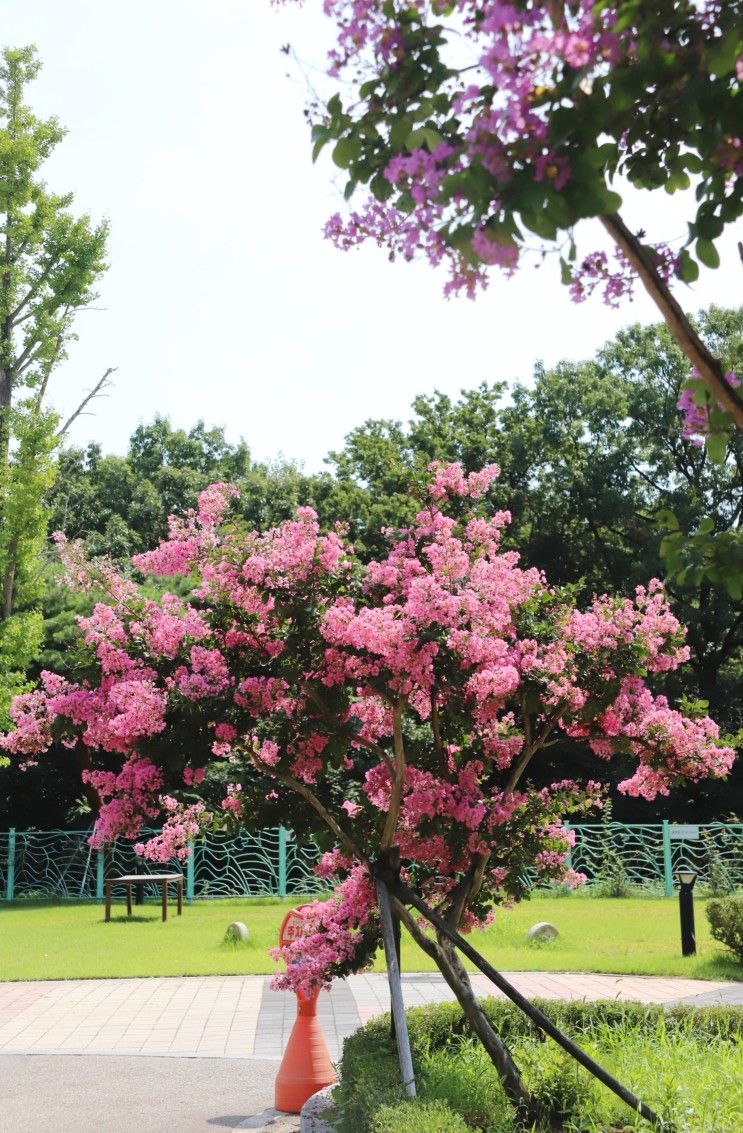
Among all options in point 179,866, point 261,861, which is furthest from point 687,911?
point 179,866

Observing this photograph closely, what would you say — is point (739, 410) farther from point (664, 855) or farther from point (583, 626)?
point (664, 855)

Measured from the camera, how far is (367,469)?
31.8 meters

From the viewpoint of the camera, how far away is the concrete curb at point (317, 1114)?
571 centimetres

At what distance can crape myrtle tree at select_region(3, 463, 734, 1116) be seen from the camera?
5.60m

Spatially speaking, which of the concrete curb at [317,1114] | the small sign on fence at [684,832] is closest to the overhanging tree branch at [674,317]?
the concrete curb at [317,1114]

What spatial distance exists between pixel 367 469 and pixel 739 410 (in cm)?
2938

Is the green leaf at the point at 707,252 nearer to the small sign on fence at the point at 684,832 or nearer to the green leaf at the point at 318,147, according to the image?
the green leaf at the point at 318,147

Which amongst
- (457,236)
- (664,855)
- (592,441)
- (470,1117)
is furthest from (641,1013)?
(592,441)

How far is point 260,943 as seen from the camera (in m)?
14.1

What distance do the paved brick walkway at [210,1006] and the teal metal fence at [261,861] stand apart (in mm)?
8404

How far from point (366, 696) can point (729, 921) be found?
304 inches

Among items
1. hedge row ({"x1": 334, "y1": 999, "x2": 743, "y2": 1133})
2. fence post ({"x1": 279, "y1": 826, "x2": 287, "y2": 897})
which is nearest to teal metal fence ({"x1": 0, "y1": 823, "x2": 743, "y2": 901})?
fence post ({"x1": 279, "y1": 826, "x2": 287, "y2": 897})

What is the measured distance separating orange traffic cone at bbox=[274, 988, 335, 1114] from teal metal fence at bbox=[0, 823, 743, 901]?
12.8 metres

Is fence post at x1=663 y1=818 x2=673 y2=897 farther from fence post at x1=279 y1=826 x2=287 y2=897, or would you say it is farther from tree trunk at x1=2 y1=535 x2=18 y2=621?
tree trunk at x1=2 y1=535 x2=18 y2=621
